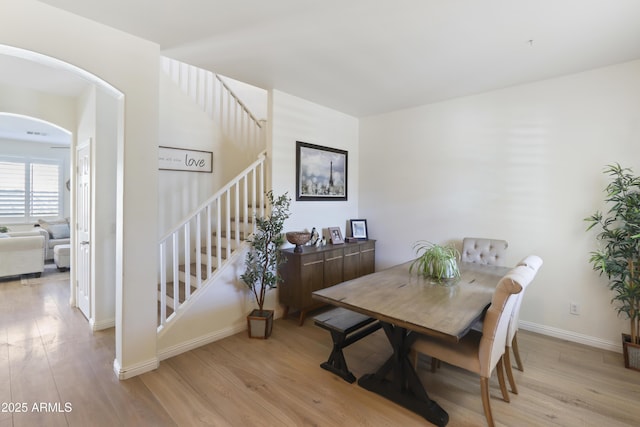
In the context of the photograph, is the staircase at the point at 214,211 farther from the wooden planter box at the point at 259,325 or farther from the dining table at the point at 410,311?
the dining table at the point at 410,311

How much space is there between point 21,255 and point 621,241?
27.4ft

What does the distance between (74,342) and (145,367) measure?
1.15m

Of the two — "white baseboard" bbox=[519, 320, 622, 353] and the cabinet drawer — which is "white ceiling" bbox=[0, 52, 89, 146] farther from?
"white baseboard" bbox=[519, 320, 622, 353]

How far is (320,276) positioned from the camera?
3.63 meters

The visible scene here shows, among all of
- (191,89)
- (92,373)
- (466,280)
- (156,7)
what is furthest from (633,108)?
(92,373)

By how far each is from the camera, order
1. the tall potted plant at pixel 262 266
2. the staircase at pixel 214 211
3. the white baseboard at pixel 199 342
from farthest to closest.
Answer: the tall potted plant at pixel 262 266
the staircase at pixel 214 211
the white baseboard at pixel 199 342

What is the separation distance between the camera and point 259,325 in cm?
310

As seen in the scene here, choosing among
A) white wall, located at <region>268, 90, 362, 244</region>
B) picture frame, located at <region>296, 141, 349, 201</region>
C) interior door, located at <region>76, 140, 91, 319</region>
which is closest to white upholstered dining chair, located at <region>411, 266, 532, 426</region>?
white wall, located at <region>268, 90, 362, 244</region>

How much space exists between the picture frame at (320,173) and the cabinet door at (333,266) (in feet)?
2.70

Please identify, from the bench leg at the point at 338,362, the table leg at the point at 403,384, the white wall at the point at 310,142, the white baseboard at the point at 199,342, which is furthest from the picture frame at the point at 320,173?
the table leg at the point at 403,384

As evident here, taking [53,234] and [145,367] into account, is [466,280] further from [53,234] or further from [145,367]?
[53,234]

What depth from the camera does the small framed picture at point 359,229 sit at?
456 centimetres

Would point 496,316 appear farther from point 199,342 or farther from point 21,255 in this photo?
point 21,255

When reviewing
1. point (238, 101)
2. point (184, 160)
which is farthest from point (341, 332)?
point (238, 101)
